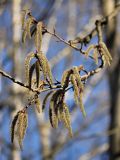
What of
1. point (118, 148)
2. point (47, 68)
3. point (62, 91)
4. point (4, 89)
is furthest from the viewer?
point (4, 89)

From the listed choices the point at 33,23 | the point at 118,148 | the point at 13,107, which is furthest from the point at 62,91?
the point at 13,107

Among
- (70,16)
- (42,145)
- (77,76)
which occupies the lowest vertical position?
(42,145)

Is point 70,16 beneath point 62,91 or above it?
above

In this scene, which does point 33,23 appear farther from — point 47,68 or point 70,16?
point 70,16

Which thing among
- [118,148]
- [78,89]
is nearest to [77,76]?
[78,89]

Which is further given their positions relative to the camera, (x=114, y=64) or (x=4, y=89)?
(x=4, y=89)

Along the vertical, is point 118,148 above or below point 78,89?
below

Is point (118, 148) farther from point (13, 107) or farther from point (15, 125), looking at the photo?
point (15, 125)

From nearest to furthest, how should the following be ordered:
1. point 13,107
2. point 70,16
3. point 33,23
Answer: point 33,23, point 13,107, point 70,16

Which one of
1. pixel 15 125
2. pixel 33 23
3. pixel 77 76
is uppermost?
pixel 33 23
